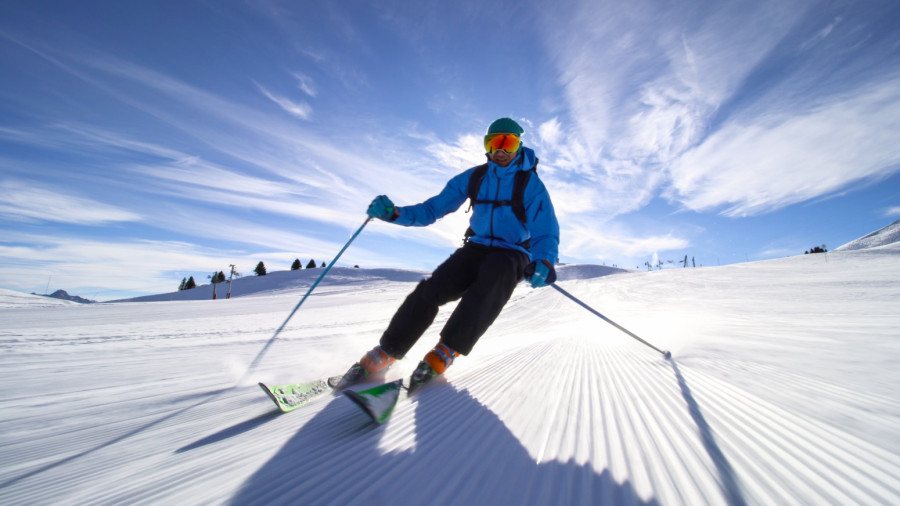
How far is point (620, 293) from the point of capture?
34.6 ft

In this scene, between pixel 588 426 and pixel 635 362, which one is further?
pixel 635 362

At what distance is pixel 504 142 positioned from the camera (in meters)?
2.71

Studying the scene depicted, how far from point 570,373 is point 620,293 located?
9.97m

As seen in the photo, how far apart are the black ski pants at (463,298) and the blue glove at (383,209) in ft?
2.30

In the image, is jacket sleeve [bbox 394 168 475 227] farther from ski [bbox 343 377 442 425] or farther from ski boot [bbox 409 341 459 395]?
ski [bbox 343 377 442 425]

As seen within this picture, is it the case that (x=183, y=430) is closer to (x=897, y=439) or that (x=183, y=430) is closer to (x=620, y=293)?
(x=897, y=439)

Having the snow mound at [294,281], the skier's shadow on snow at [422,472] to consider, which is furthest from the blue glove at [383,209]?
the snow mound at [294,281]

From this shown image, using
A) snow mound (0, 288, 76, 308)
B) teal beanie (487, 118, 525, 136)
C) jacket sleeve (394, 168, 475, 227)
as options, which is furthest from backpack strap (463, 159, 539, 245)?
snow mound (0, 288, 76, 308)

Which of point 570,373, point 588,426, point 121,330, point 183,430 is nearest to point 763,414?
point 588,426

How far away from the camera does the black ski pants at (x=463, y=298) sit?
1.92 metres

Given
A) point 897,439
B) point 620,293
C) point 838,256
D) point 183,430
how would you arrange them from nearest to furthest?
point 897,439 < point 183,430 < point 620,293 < point 838,256

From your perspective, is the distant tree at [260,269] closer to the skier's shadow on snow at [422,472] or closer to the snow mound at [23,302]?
the snow mound at [23,302]

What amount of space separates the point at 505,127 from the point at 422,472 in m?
2.54

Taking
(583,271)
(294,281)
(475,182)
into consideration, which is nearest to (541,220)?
(475,182)
